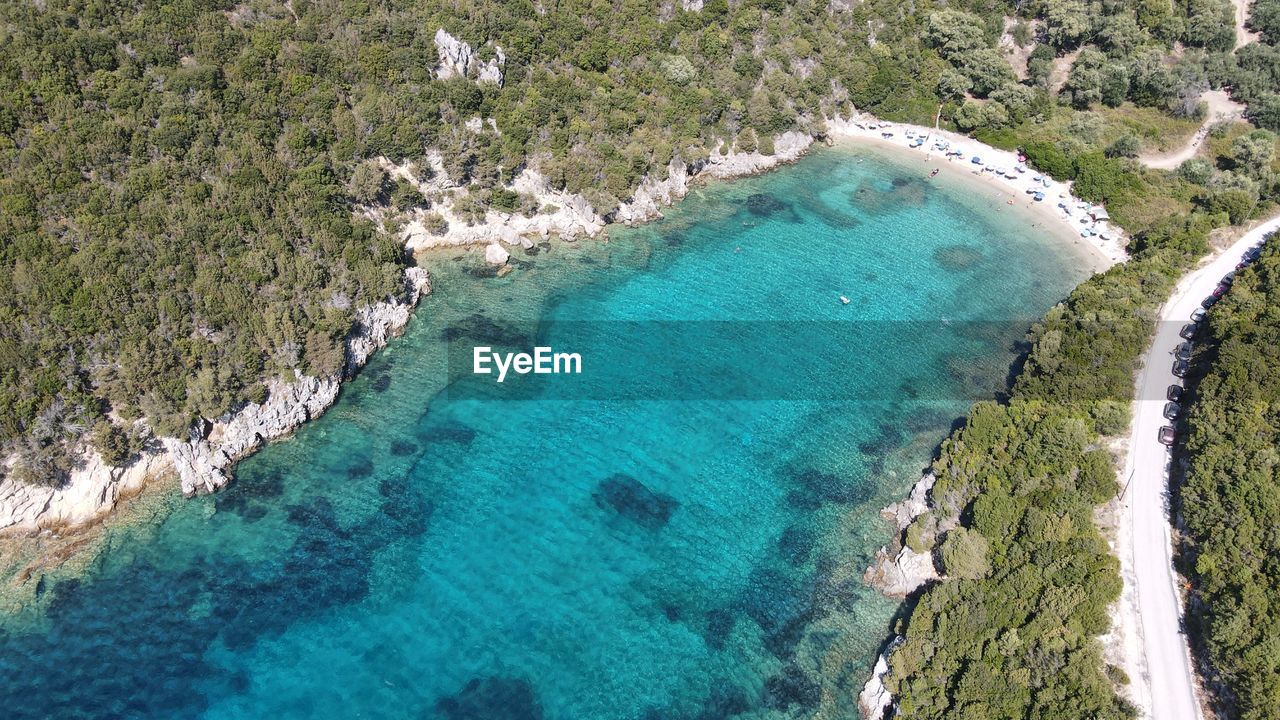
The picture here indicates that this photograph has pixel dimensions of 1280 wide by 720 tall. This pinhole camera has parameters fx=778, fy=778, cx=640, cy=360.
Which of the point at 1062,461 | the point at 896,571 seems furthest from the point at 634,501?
the point at 1062,461

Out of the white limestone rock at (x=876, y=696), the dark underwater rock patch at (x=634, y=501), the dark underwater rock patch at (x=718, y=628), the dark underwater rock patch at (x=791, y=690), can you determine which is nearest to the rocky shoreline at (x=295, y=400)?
the dark underwater rock patch at (x=634, y=501)

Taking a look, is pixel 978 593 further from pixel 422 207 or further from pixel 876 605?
pixel 422 207

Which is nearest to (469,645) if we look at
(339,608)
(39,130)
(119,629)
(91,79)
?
(339,608)

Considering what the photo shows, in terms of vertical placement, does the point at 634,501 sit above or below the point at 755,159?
below

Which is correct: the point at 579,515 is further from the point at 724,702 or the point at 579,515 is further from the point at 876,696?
the point at 876,696

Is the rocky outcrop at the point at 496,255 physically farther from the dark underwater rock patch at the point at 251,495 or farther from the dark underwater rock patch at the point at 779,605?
the dark underwater rock patch at the point at 779,605

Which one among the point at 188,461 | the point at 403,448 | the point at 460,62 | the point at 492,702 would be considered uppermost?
the point at 460,62

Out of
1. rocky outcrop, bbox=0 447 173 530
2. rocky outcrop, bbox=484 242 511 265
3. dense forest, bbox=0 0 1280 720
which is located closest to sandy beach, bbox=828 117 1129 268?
dense forest, bbox=0 0 1280 720

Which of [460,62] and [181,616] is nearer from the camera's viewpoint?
[181,616]
